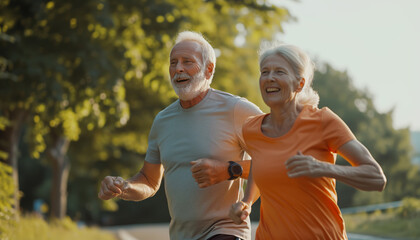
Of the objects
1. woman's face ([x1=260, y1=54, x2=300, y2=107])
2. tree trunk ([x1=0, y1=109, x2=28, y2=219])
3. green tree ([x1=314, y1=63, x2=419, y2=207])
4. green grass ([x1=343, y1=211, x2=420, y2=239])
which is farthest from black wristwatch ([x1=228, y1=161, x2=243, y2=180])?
green tree ([x1=314, y1=63, x2=419, y2=207])

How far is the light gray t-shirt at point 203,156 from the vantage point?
4.14 meters

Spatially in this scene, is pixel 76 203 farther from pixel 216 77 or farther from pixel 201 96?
pixel 201 96

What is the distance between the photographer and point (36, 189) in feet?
131

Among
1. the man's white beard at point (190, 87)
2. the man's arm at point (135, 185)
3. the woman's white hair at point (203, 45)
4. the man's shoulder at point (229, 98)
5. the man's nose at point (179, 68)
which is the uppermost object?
the woman's white hair at point (203, 45)

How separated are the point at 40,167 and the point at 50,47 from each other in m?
31.1

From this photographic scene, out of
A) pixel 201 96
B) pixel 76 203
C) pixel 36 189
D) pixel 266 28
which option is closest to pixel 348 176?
pixel 201 96

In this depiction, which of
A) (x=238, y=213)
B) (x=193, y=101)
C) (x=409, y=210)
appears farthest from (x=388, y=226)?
(x=238, y=213)

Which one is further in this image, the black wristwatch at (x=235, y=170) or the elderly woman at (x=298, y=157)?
the black wristwatch at (x=235, y=170)

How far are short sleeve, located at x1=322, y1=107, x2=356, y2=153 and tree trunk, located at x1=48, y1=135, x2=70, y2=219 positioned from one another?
17.8 metres

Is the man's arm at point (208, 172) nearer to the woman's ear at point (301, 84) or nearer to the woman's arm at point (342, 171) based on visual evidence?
the woman's ear at point (301, 84)

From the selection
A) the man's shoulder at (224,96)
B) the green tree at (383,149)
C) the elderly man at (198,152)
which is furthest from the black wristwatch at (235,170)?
the green tree at (383,149)

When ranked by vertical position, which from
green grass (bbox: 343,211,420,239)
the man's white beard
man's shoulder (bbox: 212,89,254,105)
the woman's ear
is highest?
the woman's ear

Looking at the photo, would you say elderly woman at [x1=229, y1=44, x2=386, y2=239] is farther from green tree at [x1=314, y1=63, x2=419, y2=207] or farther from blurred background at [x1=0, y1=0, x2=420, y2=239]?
green tree at [x1=314, y1=63, x2=419, y2=207]

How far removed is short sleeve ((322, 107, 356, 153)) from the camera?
3.10 m
